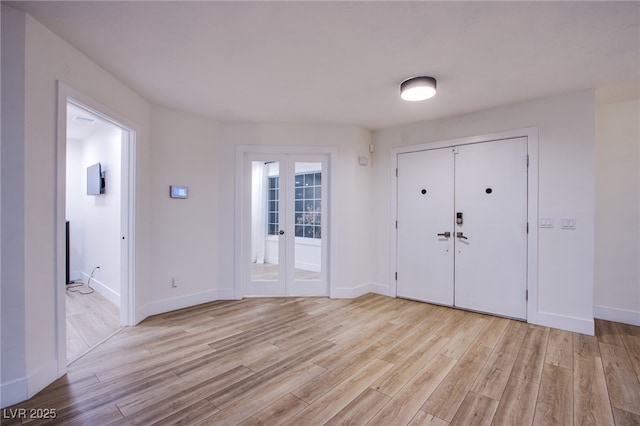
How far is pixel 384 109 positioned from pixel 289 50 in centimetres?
168

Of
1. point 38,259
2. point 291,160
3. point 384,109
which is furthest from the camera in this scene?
point 291,160

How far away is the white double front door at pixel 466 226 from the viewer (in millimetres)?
3424

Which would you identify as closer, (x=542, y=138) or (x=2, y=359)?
(x=2, y=359)

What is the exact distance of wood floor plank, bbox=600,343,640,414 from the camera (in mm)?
1935

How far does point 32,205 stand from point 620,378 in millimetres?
4468

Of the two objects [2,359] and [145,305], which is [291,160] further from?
[2,359]

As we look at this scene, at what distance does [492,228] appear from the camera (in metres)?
3.56

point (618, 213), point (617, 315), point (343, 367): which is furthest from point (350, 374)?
point (618, 213)

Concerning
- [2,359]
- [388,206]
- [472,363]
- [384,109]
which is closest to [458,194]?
[388,206]

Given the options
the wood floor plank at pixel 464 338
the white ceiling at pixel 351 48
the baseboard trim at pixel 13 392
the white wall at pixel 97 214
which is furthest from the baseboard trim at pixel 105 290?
the wood floor plank at pixel 464 338

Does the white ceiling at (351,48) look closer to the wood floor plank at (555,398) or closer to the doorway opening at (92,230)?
the doorway opening at (92,230)

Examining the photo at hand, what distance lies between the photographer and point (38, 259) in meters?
2.02

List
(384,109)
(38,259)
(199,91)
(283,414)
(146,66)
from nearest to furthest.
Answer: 1. (283,414)
2. (38,259)
3. (146,66)
4. (199,91)
5. (384,109)

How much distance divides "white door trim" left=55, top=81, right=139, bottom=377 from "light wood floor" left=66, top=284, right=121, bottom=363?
236 mm
